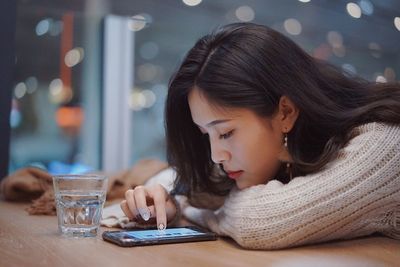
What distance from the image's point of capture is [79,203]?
911 mm

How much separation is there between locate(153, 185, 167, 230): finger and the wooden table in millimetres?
111

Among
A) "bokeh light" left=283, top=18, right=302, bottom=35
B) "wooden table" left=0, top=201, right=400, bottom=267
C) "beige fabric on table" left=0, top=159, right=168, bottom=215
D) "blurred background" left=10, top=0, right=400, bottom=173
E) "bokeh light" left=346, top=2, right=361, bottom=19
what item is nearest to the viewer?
"wooden table" left=0, top=201, right=400, bottom=267

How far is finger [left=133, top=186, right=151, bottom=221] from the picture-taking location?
38.9 inches

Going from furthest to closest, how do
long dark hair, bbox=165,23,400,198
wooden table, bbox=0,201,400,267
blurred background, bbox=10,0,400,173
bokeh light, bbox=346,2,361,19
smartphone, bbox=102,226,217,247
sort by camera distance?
blurred background, bbox=10,0,400,173 < bokeh light, bbox=346,2,361,19 < long dark hair, bbox=165,23,400,198 < smartphone, bbox=102,226,217,247 < wooden table, bbox=0,201,400,267

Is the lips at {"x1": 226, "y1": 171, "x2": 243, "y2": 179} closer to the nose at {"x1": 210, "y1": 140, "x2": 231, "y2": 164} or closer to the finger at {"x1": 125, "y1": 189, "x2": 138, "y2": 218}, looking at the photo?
the nose at {"x1": 210, "y1": 140, "x2": 231, "y2": 164}

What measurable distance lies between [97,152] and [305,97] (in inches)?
57.8

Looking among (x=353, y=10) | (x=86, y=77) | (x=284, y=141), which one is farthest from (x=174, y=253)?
(x=86, y=77)

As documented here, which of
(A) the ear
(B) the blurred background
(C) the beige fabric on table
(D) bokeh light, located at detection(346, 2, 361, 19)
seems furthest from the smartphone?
(B) the blurred background

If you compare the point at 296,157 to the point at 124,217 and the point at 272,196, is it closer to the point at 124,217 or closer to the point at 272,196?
the point at 272,196

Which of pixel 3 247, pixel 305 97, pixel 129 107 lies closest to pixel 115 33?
pixel 129 107

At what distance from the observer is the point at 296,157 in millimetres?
A: 998

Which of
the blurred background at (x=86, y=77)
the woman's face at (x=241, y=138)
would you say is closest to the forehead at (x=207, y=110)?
the woman's face at (x=241, y=138)

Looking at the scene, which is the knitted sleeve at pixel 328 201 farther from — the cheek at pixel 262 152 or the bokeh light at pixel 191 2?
the bokeh light at pixel 191 2

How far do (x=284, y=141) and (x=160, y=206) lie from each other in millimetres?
249
